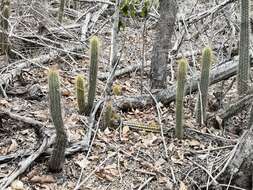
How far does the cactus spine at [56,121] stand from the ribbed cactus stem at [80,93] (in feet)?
3.00

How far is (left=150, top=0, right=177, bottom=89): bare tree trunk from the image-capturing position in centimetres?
511

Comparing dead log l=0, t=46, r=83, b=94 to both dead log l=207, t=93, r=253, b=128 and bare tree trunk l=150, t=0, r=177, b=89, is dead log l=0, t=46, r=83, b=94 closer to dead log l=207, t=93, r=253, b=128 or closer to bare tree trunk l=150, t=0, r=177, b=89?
bare tree trunk l=150, t=0, r=177, b=89

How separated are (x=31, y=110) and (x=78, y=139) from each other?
808 mm

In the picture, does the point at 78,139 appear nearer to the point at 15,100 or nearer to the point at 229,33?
the point at 15,100

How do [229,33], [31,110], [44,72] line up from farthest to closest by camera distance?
[229,33] < [44,72] < [31,110]

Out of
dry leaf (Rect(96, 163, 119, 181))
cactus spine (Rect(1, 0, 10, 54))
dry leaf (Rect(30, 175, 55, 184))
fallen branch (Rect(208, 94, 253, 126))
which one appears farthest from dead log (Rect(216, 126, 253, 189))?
cactus spine (Rect(1, 0, 10, 54))

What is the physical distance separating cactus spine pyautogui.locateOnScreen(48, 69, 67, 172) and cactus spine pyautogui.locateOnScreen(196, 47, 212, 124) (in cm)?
164

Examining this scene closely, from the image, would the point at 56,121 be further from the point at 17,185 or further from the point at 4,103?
the point at 4,103

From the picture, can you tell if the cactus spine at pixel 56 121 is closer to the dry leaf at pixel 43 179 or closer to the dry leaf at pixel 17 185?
the dry leaf at pixel 43 179

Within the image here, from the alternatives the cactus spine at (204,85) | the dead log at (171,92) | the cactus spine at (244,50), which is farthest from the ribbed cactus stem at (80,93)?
the cactus spine at (244,50)

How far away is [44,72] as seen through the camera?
6066mm

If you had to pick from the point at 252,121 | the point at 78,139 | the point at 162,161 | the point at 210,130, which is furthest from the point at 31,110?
the point at 252,121

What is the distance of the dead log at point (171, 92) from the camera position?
199 inches

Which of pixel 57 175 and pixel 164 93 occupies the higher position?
pixel 164 93
